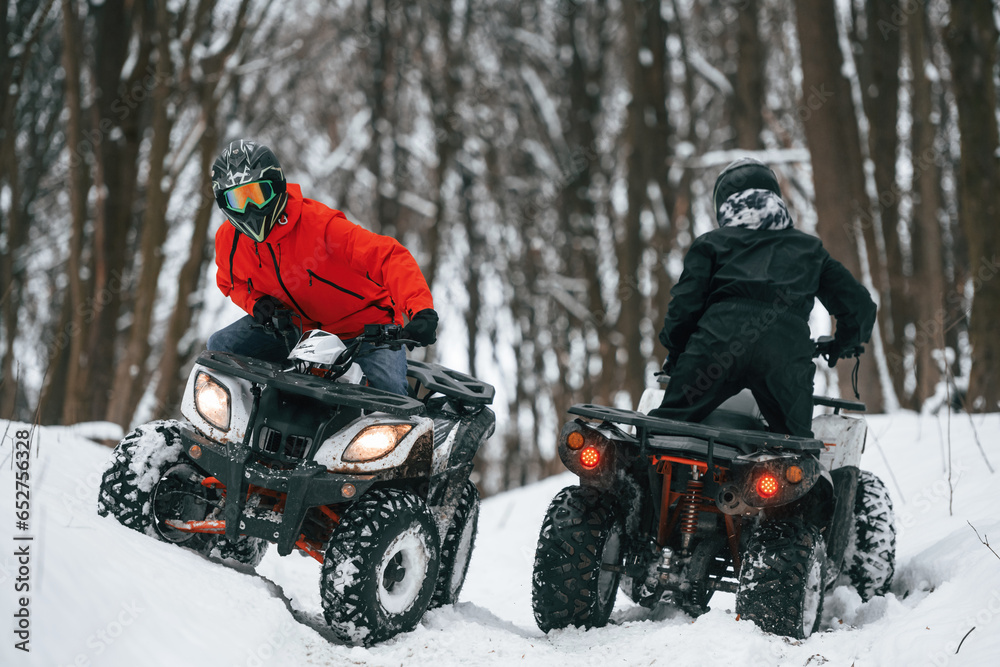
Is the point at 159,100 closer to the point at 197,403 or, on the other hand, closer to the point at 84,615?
the point at 197,403

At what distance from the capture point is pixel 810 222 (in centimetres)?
1823

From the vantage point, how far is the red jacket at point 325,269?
4.34 metres

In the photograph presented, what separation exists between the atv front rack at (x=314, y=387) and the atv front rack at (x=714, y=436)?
906 millimetres

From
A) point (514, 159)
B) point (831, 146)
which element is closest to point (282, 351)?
point (831, 146)

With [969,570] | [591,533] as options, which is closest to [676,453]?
[591,533]

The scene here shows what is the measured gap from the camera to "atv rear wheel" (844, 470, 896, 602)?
4.54m

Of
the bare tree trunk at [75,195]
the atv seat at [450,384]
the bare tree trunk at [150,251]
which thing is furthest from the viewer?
the bare tree trunk at [150,251]

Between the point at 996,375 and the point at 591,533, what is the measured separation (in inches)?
219

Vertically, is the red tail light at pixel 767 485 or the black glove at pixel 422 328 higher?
the black glove at pixel 422 328

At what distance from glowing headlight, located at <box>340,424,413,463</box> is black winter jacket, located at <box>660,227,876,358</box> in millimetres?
1335

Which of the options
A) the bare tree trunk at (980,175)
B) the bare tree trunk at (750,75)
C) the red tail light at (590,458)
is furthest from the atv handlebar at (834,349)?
the bare tree trunk at (750,75)

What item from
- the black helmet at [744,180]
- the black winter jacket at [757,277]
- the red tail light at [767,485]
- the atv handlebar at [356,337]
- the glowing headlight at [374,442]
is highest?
→ the black helmet at [744,180]

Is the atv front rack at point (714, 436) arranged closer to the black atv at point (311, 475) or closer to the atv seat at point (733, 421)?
the atv seat at point (733, 421)
